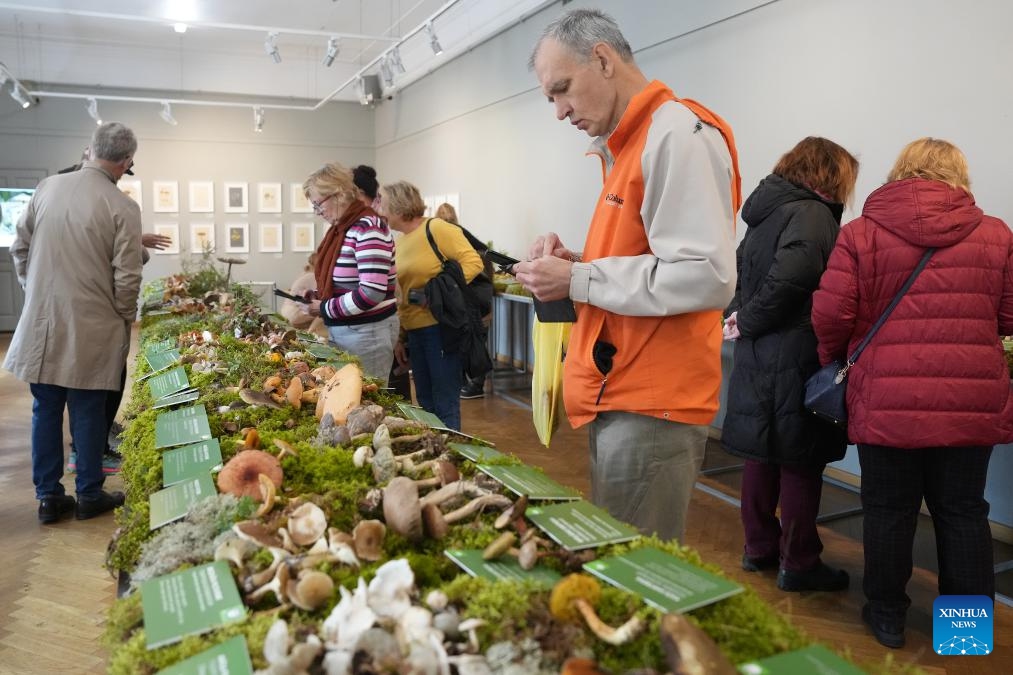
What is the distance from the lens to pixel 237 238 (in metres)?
13.9

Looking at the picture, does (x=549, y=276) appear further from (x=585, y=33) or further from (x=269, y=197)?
(x=269, y=197)

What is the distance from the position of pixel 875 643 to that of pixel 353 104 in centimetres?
1345

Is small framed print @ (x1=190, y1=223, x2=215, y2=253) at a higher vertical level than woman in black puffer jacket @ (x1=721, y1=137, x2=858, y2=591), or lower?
higher

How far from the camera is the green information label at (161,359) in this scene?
2759mm

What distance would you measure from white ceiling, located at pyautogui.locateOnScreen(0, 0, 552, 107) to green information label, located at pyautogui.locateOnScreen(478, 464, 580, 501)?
8.22 m

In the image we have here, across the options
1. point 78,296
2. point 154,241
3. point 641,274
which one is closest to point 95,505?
point 78,296

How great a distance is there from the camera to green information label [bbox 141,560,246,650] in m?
1.02

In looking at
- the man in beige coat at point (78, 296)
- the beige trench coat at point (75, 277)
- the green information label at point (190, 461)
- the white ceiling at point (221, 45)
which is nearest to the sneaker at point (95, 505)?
the man in beige coat at point (78, 296)

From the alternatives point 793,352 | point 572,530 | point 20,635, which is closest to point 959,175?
point 793,352

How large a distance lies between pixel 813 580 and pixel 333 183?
9.54ft

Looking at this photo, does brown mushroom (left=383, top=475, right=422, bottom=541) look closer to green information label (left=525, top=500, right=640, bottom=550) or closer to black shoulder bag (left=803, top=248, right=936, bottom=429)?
green information label (left=525, top=500, right=640, bottom=550)

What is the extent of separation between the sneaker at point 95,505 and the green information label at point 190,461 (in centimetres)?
285

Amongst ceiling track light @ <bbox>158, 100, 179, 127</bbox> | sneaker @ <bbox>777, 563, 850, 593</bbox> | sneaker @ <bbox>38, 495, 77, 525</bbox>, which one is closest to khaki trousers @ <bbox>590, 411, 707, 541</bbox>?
sneaker @ <bbox>777, 563, 850, 593</bbox>

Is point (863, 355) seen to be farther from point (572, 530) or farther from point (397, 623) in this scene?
point (397, 623)
